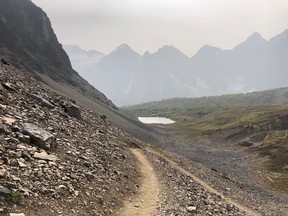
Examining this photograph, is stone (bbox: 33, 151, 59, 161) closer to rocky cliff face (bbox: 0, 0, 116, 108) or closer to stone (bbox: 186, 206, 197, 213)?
stone (bbox: 186, 206, 197, 213)

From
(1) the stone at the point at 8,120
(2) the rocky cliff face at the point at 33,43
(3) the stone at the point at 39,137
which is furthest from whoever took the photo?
(2) the rocky cliff face at the point at 33,43

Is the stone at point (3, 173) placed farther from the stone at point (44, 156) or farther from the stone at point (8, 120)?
the stone at point (8, 120)

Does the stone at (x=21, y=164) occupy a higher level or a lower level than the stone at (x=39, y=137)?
lower

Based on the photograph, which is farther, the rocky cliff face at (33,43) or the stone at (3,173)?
the rocky cliff face at (33,43)

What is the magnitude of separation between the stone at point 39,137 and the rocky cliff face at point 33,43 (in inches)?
3815

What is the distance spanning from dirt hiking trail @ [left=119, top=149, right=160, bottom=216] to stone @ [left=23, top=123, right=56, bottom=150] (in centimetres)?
717

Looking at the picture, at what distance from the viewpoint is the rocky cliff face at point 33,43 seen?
449 ft

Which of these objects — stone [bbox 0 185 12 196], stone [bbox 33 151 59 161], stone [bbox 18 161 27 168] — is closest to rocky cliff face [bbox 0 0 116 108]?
stone [bbox 33 151 59 161]

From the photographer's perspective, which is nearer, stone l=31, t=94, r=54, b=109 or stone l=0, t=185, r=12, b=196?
stone l=0, t=185, r=12, b=196

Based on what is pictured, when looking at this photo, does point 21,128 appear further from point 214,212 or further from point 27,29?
point 27,29

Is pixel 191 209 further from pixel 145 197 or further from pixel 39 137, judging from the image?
pixel 39 137

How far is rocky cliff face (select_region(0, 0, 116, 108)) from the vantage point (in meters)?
137

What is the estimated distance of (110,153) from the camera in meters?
39.3

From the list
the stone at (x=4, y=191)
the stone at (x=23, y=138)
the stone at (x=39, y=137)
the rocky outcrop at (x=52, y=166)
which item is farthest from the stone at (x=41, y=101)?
the stone at (x=4, y=191)
